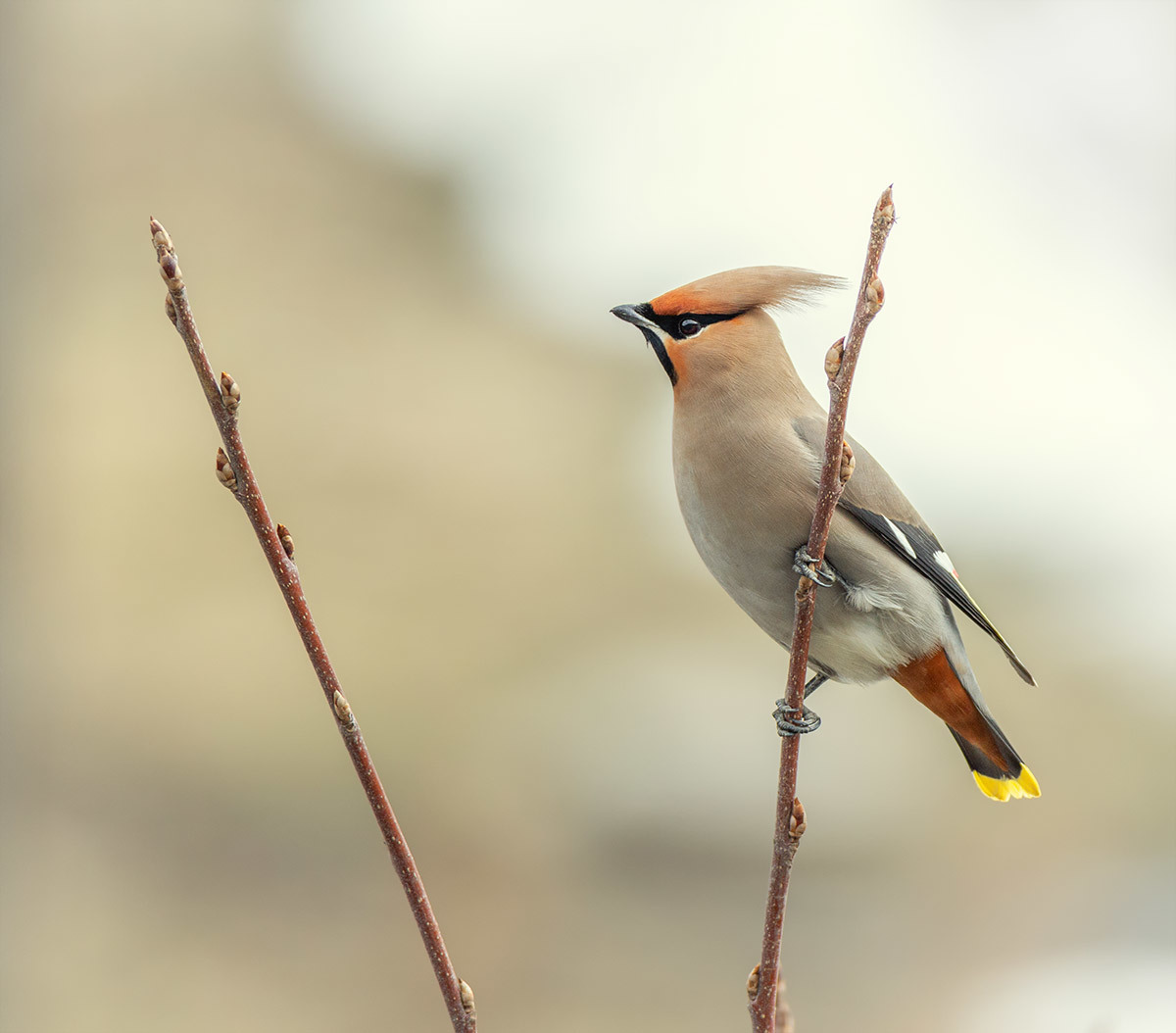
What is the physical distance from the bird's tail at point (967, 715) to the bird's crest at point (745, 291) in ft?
2.09

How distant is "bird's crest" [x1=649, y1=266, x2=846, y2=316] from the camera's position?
176 cm

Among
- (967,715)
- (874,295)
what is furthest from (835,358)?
(967,715)

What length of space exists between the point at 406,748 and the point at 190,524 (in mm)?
1610

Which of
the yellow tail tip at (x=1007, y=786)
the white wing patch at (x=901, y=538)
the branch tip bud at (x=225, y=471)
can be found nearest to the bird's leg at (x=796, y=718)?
the white wing patch at (x=901, y=538)

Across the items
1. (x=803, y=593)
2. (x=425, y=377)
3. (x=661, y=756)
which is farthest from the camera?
(x=425, y=377)

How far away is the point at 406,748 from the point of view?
594 centimetres

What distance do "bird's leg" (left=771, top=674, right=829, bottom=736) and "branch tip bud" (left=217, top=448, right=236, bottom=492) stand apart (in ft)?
2.05

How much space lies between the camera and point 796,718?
130 cm

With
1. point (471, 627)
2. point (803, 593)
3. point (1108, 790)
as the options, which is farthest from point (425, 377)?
point (803, 593)

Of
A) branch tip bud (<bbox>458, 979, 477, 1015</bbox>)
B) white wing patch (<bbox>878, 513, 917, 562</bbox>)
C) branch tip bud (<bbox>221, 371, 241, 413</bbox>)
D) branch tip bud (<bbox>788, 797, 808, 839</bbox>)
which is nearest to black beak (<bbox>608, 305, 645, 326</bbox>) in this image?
white wing patch (<bbox>878, 513, 917, 562</bbox>)

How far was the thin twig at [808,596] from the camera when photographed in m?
1.06

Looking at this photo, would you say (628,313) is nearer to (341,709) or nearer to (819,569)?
(819,569)

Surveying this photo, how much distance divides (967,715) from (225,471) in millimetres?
1503

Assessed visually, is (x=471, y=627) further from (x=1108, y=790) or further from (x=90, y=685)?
(x=1108, y=790)
